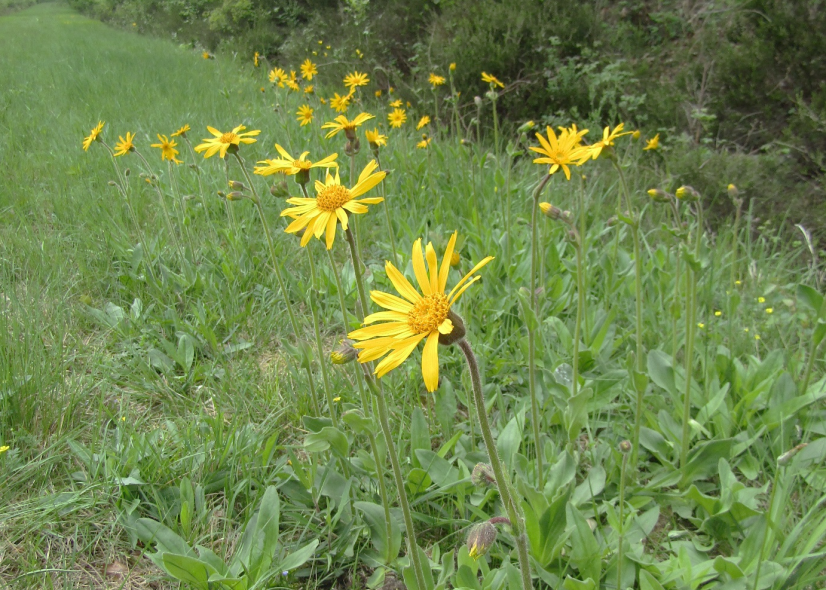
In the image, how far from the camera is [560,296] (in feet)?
9.99

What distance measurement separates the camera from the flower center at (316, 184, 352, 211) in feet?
5.62

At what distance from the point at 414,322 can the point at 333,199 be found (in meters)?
0.65

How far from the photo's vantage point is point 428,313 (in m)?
1.22

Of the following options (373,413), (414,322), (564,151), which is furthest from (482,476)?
(564,151)

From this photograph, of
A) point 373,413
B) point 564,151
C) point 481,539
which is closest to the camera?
point 481,539

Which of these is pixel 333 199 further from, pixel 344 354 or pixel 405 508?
pixel 405 508

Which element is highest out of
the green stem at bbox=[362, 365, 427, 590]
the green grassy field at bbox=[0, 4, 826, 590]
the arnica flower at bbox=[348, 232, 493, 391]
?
the arnica flower at bbox=[348, 232, 493, 391]

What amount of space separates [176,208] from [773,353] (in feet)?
11.4

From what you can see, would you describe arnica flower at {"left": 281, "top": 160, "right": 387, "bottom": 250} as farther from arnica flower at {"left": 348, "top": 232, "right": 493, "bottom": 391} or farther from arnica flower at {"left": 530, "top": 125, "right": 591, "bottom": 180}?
arnica flower at {"left": 530, "top": 125, "right": 591, "bottom": 180}

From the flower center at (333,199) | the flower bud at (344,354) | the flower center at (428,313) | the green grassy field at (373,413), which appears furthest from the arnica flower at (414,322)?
the flower center at (333,199)

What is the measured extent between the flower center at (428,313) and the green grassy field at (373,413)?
14.3 inches

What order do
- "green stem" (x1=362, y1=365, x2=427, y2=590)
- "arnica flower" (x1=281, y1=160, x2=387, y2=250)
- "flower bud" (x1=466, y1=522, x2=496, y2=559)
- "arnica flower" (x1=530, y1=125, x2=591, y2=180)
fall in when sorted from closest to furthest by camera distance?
"flower bud" (x1=466, y1=522, x2=496, y2=559) < "green stem" (x1=362, y1=365, x2=427, y2=590) < "arnica flower" (x1=281, y1=160, x2=387, y2=250) < "arnica flower" (x1=530, y1=125, x2=591, y2=180)

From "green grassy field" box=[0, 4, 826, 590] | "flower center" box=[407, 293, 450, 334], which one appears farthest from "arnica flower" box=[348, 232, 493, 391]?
"green grassy field" box=[0, 4, 826, 590]

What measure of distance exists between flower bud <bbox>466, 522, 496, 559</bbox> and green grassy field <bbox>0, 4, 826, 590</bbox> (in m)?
0.05
